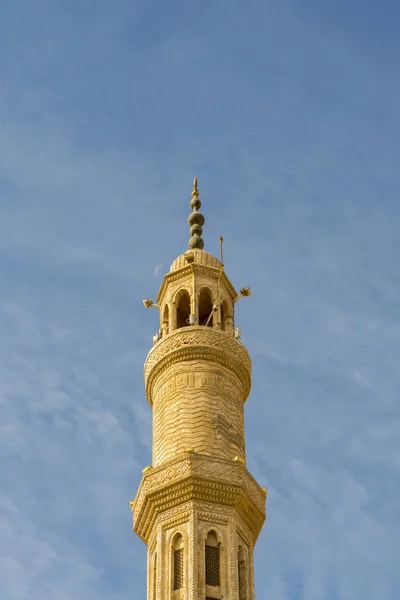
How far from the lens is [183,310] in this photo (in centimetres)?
3266

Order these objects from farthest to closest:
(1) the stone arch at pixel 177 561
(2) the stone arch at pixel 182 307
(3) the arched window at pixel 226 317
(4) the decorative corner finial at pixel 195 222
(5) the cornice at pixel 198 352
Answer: (4) the decorative corner finial at pixel 195 222 → (2) the stone arch at pixel 182 307 → (3) the arched window at pixel 226 317 → (5) the cornice at pixel 198 352 → (1) the stone arch at pixel 177 561

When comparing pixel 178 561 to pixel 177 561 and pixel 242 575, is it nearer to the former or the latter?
pixel 177 561

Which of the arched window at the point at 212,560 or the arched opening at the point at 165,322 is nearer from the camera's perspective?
the arched window at the point at 212,560

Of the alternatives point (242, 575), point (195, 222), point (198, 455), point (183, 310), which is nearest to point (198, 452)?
point (198, 455)

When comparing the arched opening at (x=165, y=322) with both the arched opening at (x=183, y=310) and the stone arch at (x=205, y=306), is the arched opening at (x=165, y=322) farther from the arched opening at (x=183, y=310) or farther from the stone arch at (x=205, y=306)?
the stone arch at (x=205, y=306)

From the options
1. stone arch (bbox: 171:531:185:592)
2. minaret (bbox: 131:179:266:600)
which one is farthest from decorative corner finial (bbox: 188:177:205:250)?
stone arch (bbox: 171:531:185:592)

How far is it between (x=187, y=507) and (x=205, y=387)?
3.44 m

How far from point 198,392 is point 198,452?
1855 mm

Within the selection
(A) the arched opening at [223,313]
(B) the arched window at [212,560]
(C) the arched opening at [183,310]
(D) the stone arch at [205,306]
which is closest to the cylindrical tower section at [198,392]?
(A) the arched opening at [223,313]

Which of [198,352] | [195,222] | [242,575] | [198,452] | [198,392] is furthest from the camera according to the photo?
[195,222]

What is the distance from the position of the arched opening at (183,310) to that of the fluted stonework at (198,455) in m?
0.04

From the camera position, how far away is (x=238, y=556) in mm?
27047

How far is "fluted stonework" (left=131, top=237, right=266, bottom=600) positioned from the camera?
2628cm

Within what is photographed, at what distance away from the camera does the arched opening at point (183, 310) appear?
32.2 m
